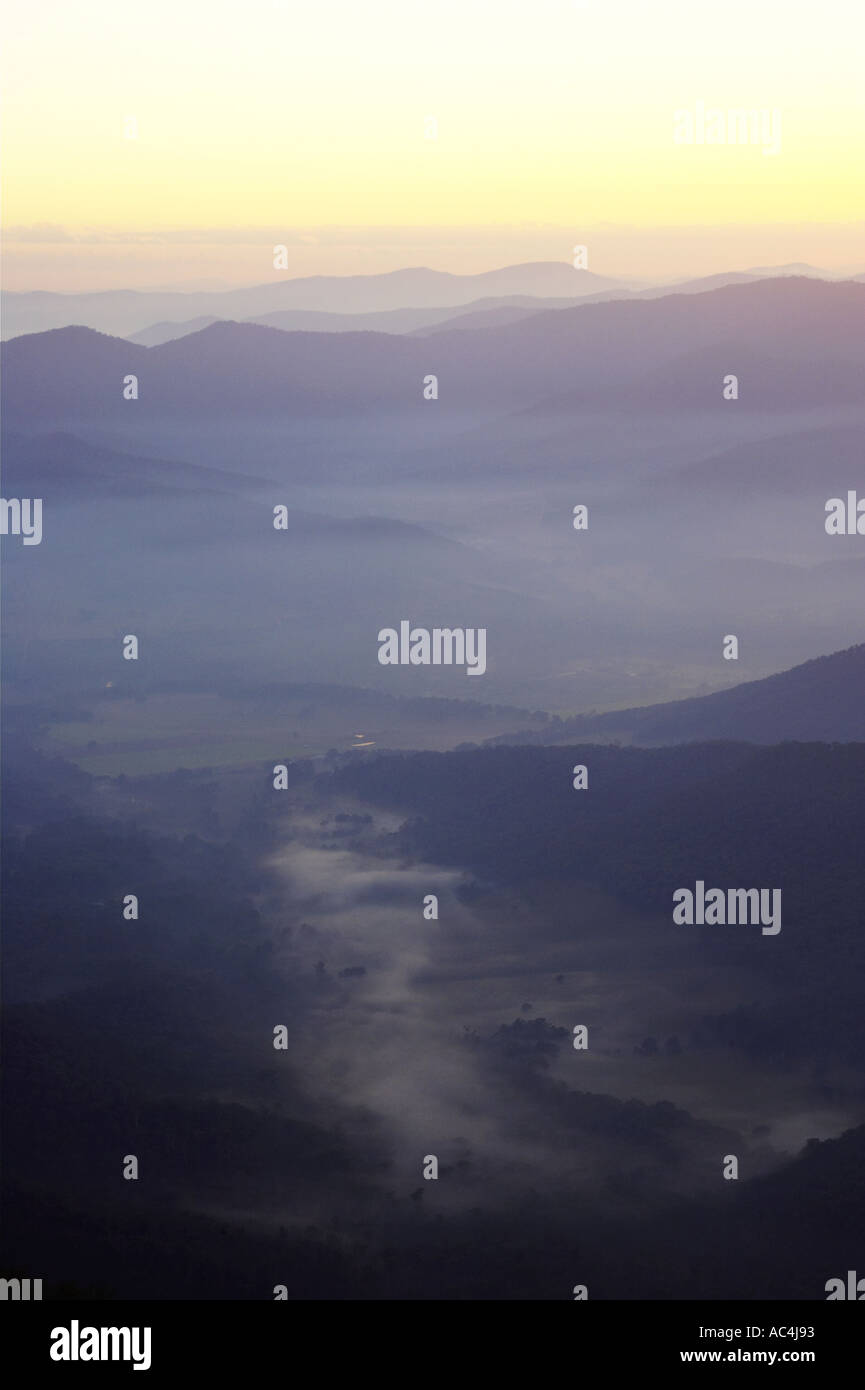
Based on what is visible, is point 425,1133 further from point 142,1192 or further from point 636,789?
point 636,789

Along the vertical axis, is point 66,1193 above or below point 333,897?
below

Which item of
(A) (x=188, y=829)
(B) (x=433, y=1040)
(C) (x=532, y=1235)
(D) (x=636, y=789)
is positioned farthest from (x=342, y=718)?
(C) (x=532, y=1235)

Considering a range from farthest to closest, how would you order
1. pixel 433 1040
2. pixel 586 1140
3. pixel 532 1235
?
pixel 433 1040
pixel 586 1140
pixel 532 1235

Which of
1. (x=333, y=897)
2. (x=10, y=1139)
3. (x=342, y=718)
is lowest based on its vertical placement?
(x=10, y=1139)

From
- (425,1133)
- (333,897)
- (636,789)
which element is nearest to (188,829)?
(333,897)

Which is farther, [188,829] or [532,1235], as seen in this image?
[188,829]
